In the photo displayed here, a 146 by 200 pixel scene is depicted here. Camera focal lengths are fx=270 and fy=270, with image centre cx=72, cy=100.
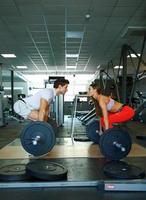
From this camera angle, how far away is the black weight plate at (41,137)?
2.62m

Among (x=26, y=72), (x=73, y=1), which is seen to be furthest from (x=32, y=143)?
(x=26, y=72)

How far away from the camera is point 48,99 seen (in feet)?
9.13

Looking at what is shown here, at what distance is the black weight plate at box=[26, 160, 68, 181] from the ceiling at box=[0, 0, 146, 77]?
2942 millimetres

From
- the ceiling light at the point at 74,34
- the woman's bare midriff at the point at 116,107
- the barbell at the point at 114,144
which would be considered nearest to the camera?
the barbell at the point at 114,144

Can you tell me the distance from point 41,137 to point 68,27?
352cm

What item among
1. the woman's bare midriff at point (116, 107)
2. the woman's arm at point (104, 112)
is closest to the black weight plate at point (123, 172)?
the woman's arm at point (104, 112)

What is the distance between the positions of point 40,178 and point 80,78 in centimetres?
1143

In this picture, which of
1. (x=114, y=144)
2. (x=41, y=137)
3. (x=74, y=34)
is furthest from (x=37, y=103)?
(x=74, y=34)

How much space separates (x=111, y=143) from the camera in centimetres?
259

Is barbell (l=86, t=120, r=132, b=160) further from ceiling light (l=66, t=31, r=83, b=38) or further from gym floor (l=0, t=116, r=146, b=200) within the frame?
ceiling light (l=66, t=31, r=83, b=38)

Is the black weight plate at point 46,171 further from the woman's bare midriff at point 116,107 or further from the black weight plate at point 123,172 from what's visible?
the woman's bare midriff at point 116,107

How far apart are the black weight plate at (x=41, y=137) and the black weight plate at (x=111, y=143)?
49 cm

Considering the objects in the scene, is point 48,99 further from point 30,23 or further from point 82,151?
point 30,23

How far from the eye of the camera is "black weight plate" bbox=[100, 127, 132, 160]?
2.58 meters
